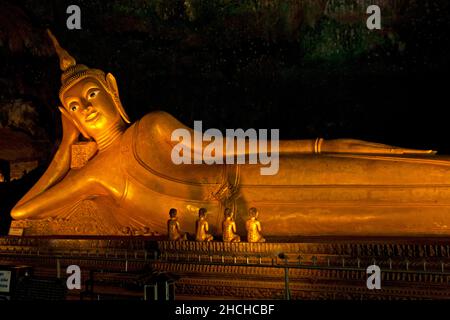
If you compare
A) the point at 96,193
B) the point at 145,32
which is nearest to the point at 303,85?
the point at 145,32

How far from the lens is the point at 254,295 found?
530 centimetres

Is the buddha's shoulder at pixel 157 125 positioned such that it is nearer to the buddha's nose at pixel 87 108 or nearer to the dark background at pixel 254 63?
the buddha's nose at pixel 87 108

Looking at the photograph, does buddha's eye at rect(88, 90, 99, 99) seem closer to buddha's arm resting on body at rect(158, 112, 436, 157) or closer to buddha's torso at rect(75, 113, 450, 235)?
buddha's torso at rect(75, 113, 450, 235)

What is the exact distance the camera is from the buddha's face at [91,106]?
22.7 ft

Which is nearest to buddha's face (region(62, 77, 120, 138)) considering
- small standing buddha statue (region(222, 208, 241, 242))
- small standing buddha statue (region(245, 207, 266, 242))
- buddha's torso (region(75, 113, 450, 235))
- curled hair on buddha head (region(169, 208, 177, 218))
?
buddha's torso (region(75, 113, 450, 235))

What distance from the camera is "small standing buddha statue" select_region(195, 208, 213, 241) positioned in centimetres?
577

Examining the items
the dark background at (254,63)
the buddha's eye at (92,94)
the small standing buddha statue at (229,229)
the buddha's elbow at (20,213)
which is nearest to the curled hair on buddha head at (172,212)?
the small standing buddha statue at (229,229)

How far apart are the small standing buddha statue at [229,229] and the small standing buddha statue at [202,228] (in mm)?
235

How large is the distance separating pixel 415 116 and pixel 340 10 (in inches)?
95.3

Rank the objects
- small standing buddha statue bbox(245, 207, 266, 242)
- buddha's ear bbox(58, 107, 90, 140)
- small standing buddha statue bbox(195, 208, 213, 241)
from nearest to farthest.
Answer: small standing buddha statue bbox(245, 207, 266, 242), small standing buddha statue bbox(195, 208, 213, 241), buddha's ear bbox(58, 107, 90, 140)

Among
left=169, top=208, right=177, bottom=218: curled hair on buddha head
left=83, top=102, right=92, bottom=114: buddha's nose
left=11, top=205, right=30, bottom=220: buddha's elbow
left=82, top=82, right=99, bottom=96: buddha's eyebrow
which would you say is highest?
left=82, top=82, right=99, bottom=96: buddha's eyebrow

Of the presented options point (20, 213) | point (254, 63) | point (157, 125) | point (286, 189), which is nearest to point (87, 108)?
point (157, 125)

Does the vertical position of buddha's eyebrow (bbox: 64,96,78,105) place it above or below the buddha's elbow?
above

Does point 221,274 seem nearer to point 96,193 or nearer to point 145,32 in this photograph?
point 96,193
